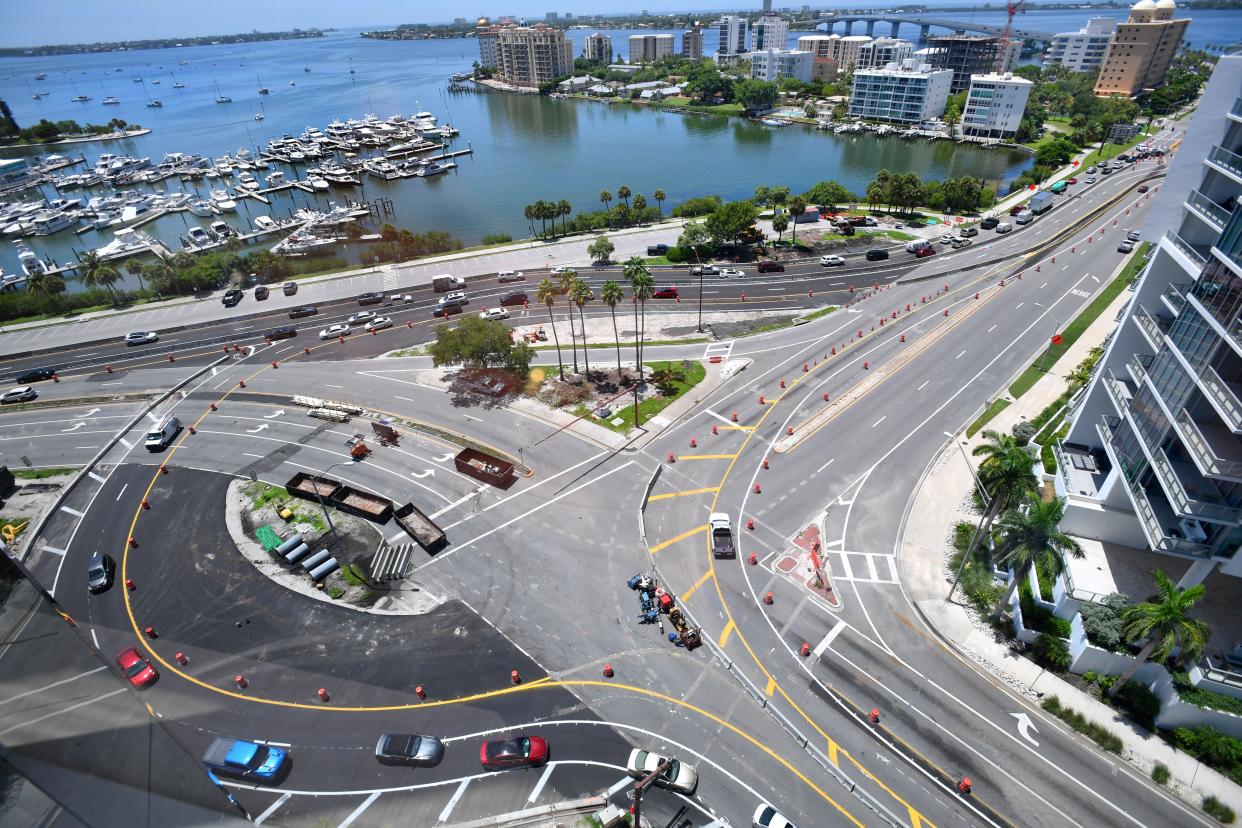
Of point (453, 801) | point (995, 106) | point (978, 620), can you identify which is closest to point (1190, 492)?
point (978, 620)

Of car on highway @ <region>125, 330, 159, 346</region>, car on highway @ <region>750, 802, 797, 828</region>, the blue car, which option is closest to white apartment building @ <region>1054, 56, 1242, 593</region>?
car on highway @ <region>750, 802, 797, 828</region>

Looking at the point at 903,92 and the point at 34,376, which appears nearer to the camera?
the point at 34,376

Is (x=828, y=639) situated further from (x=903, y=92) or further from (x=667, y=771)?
(x=903, y=92)

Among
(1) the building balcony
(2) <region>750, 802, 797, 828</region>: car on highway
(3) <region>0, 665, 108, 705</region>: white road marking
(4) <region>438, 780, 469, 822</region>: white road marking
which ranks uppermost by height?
(3) <region>0, 665, 108, 705</region>: white road marking

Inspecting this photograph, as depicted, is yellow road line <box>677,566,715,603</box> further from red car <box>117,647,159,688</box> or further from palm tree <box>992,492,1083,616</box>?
red car <box>117,647,159,688</box>

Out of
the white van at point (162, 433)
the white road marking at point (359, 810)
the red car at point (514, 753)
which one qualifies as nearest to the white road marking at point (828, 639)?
the red car at point (514, 753)

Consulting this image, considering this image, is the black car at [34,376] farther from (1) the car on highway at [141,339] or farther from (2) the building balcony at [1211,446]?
(2) the building balcony at [1211,446]
